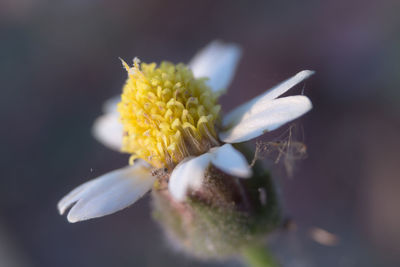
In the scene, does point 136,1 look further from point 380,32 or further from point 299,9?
point 380,32

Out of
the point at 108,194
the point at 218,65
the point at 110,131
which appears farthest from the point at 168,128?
the point at 218,65

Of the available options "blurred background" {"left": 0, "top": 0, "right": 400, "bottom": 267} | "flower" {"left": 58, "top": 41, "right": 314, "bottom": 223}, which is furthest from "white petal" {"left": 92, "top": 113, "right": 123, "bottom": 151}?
"blurred background" {"left": 0, "top": 0, "right": 400, "bottom": 267}

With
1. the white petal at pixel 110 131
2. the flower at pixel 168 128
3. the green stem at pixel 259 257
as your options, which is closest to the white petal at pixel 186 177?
the flower at pixel 168 128

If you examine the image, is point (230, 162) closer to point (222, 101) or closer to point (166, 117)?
point (166, 117)

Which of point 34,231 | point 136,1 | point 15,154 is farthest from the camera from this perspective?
point 136,1

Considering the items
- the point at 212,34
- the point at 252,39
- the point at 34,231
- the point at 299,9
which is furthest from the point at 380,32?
the point at 34,231

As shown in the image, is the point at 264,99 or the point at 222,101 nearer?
the point at 264,99
